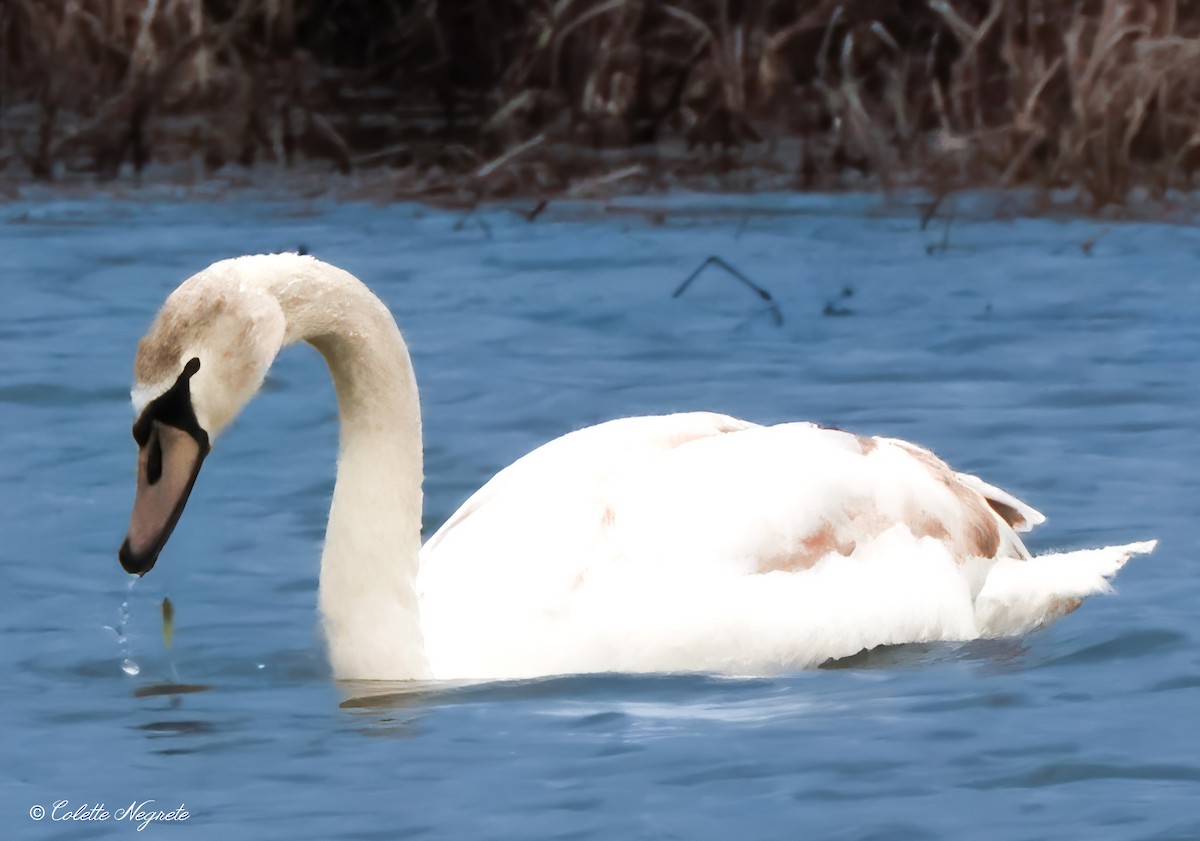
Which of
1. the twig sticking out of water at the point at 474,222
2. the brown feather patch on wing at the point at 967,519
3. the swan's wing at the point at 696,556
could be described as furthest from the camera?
the twig sticking out of water at the point at 474,222

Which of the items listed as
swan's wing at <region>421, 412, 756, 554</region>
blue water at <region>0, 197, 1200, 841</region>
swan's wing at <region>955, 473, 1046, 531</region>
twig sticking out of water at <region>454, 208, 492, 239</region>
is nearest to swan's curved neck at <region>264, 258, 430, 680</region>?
blue water at <region>0, 197, 1200, 841</region>

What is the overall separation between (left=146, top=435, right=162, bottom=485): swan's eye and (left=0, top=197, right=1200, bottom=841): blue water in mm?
560

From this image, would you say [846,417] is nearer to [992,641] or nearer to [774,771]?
[992,641]

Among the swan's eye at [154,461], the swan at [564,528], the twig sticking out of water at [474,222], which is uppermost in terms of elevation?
the swan's eye at [154,461]

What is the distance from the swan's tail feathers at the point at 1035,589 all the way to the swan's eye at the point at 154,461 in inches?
89.8

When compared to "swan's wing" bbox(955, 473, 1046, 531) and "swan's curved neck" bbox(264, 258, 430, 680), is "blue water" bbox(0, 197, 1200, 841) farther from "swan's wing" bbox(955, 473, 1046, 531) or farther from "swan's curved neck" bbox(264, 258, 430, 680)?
"swan's wing" bbox(955, 473, 1046, 531)

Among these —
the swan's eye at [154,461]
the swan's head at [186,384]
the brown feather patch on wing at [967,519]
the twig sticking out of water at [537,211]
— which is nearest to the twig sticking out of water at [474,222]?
the twig sticking out of water at [537,211]

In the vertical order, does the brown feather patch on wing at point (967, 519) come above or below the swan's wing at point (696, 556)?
below

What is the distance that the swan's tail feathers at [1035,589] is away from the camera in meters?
6.64

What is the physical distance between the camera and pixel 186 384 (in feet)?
17.5

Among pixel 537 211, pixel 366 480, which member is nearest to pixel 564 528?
A: pixel 366 480

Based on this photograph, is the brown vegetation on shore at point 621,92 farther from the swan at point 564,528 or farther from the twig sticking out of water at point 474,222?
the swan at point 564,528

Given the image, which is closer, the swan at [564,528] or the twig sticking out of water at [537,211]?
the swan at [564,528]

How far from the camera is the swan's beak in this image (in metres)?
5.21
